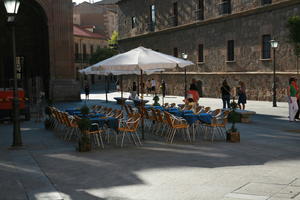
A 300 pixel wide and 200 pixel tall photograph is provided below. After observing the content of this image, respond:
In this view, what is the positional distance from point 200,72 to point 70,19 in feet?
35.7

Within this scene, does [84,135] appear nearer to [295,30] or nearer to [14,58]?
[14,58]

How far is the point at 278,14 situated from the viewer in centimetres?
2461

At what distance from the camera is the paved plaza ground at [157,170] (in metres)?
6.30

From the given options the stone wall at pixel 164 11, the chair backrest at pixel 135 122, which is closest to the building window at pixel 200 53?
the stone wall at pixel 164 11

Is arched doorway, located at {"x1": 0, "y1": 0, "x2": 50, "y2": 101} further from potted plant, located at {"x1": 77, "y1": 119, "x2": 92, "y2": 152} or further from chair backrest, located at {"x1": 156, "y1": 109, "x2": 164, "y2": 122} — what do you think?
potted plant, located at {"x1": 77, "y1": 119, "x2": 92, "y2": 152}

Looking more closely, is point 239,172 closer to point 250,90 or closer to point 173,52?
point 250,90

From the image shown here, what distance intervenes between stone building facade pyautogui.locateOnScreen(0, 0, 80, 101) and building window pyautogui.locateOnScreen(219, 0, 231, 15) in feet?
34.9

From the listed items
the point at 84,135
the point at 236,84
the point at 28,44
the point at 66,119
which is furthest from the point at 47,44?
the point at 84,135

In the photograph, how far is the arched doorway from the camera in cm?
2827

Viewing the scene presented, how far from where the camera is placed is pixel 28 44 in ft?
96.2

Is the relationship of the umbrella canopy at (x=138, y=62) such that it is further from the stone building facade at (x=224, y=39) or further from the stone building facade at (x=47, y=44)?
the stone building facade at (x=47, y=44)

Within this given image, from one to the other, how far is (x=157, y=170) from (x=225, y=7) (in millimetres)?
23231

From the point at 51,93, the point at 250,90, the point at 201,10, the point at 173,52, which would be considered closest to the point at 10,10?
the point at 51,93

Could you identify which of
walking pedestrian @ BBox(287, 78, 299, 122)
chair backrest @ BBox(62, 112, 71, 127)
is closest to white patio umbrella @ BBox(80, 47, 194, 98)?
chair backrest @ BBox(62, 112, 71, 127)
